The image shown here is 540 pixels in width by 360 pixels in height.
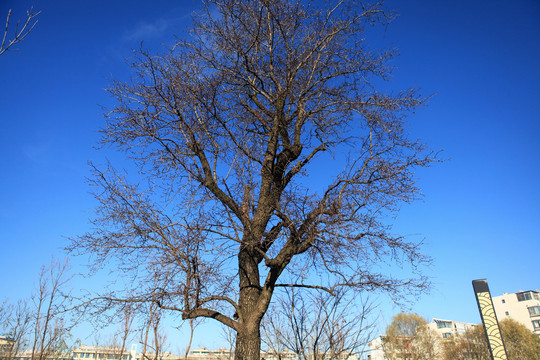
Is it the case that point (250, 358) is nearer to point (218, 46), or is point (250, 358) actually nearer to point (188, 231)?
point (188, 231)

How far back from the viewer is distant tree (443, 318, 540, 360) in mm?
34969

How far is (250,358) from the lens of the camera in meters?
3.90

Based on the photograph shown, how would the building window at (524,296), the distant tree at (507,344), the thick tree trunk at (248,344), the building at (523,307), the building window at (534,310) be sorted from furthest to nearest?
the building window at (524,296) < the building at (523,307) < the building window at (534,310) < the distant tree at (507,344) < the thick tree trunk at (248,344)

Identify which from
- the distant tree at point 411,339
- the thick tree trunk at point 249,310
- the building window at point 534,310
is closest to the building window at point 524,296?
the building window at point 534,310

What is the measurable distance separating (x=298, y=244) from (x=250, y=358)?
1.50 meters

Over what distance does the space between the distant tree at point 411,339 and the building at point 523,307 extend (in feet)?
44.0

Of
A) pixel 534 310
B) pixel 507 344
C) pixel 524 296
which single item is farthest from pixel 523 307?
pixel 507 344

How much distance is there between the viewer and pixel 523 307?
51.4 m

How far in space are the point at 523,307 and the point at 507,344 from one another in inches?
770

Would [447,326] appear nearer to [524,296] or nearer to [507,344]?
[524,296]

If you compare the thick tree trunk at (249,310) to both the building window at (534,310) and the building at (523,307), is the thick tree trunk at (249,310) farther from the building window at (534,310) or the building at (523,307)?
the building window at (534,310)

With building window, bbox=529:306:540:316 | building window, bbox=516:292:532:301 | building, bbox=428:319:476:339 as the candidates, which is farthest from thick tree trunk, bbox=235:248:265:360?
building, bbox=428:319:476:339

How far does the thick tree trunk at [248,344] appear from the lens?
155 inches

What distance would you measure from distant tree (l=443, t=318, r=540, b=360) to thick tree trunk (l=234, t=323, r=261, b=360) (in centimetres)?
3814
